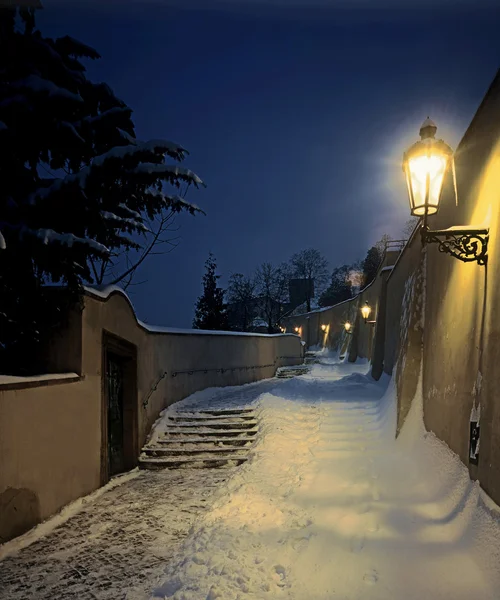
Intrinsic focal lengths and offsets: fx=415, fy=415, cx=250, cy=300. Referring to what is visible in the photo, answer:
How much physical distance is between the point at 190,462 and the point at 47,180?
216 inches

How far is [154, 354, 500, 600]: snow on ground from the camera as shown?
311 cm

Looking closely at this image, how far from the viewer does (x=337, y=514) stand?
443 centimetres

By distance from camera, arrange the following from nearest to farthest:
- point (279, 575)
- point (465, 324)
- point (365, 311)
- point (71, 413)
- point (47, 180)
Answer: point (279, 575) < point (465, 324) < point (71, 413) < point (47, 180) < point (365, 311)

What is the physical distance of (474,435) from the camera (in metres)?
3.80

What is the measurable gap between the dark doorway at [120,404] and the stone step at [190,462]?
29cm

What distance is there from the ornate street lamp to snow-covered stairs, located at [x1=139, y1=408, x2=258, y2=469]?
5.31 meters

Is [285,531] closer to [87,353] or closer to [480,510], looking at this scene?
[480,510]

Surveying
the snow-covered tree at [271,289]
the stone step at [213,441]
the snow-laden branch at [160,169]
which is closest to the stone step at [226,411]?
the stone step at [213,441]

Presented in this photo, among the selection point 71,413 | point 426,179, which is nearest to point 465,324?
point 426,179

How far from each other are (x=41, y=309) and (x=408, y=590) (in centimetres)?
539

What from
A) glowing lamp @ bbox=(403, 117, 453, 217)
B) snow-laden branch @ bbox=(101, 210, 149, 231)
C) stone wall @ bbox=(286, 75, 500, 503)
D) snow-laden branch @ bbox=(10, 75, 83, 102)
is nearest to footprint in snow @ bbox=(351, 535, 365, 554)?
stone wall @ bbox=(286, 75, 500, 503)

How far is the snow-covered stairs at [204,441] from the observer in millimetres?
7700

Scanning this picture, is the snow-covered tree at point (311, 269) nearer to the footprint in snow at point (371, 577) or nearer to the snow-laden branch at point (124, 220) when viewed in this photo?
the snow-laden branch at point (124, 220)

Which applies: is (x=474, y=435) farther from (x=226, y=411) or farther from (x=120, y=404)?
(x=226, y=411)
